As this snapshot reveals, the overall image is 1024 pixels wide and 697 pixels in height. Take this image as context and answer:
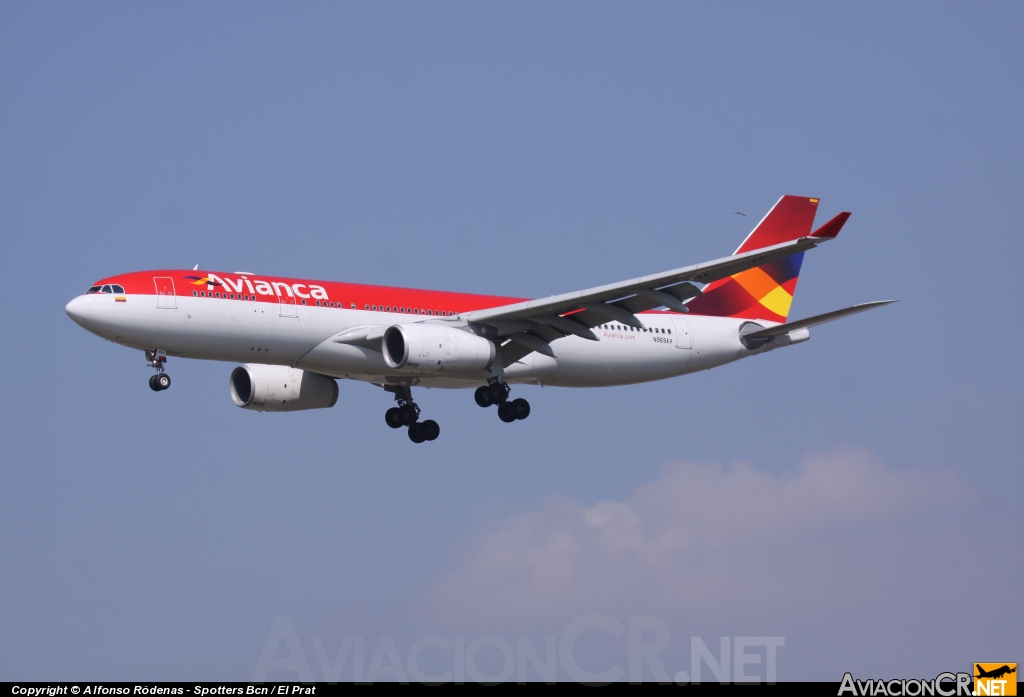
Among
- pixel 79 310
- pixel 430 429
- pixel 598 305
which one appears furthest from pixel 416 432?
pixel 79 310

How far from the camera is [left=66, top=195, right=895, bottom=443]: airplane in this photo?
37625 millimetres

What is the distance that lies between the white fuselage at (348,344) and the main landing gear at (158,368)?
357 mm

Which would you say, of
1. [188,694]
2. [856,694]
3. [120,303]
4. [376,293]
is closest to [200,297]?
[120,303]

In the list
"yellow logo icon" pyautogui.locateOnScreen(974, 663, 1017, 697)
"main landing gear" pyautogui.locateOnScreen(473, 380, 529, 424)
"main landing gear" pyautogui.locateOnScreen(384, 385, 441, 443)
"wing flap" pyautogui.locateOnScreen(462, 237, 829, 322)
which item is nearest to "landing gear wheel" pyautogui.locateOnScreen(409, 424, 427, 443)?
"main landing gear" pyautogui.locateOnScreen(384, 385, 441, 443)

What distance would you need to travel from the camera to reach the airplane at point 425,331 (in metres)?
37.6

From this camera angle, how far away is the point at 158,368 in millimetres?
38281

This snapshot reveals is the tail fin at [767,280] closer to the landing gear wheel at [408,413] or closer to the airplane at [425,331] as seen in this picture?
the airplane at [425,331]

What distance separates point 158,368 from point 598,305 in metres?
12.1

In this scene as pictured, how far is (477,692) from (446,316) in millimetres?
15210

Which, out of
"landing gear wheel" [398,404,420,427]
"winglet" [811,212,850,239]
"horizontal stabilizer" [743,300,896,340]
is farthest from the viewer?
"landing gear wheel" [398,404,420,427]

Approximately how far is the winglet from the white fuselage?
10144 mm

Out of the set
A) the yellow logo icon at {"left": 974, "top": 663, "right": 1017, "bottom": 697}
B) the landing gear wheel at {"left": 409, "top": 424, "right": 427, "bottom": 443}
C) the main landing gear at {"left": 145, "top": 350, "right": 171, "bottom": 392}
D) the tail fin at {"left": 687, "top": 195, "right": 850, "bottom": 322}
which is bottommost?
the yellow logo icon at {"left": 974, "top": 663, "right": 1017, "bottom": 697}

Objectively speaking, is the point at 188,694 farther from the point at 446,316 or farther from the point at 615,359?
the point at 615,359

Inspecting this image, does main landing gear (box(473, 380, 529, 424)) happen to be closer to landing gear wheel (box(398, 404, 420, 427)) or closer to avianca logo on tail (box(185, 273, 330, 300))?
landing gear wheel (box(398, 404, 420, 427))
